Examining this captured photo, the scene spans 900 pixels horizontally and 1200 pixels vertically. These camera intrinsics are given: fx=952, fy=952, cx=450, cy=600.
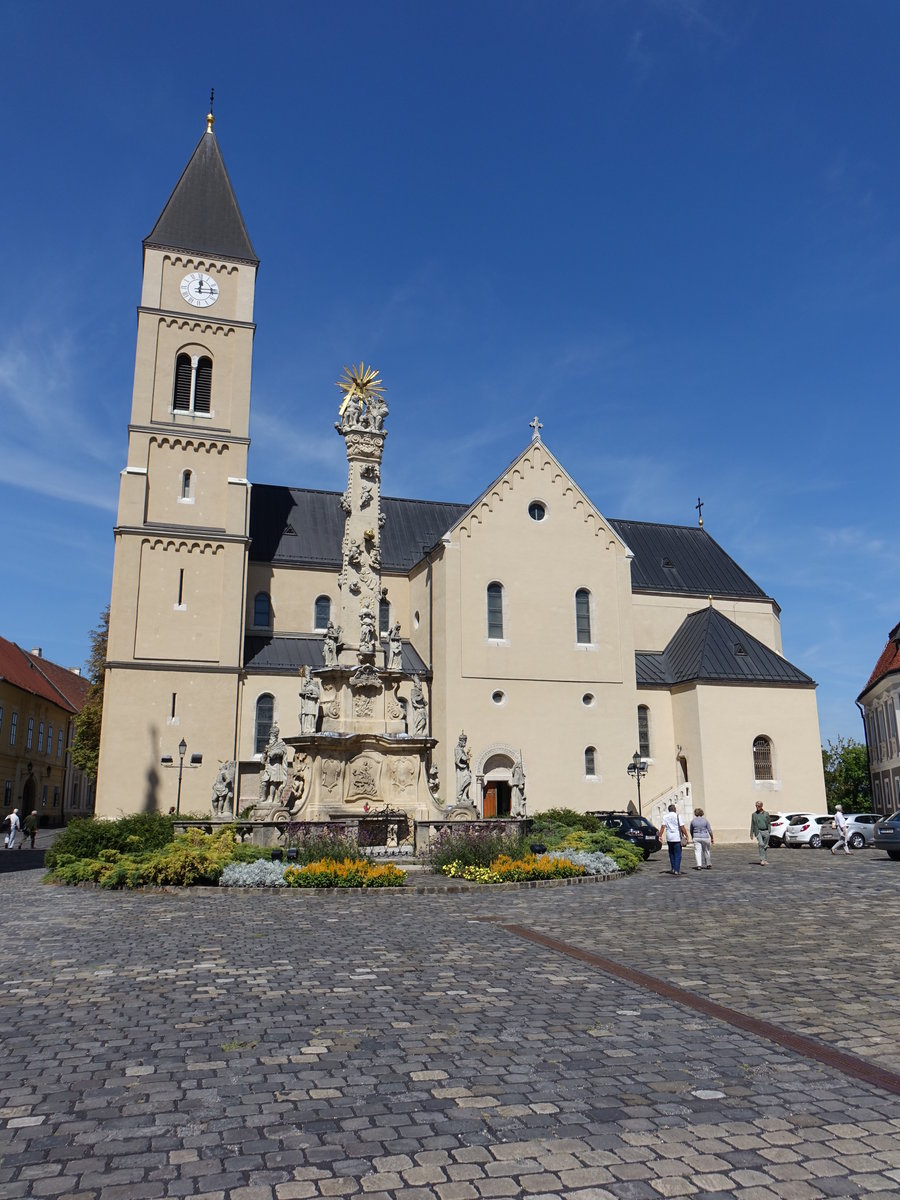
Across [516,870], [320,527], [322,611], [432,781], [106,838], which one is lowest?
[516,870]

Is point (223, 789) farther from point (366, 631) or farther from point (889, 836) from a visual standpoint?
point (889, 836)

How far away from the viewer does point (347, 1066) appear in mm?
6383

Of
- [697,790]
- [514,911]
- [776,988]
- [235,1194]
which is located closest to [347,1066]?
[235,1194]

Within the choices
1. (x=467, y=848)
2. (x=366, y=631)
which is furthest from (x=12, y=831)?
(x=467, y=848)

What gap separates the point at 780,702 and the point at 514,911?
30.1m

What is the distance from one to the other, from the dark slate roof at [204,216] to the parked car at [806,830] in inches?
1323

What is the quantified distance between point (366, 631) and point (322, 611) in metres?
17.6

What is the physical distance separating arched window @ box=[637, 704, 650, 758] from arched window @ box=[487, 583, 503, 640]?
770cm

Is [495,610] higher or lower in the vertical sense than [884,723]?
higher

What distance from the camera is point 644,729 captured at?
43.1 meters

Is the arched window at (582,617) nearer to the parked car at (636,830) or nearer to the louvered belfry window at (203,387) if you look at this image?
the parked car at (636,830)

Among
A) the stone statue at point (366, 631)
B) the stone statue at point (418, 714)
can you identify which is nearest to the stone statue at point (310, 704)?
the stone statue at point (366, 631)

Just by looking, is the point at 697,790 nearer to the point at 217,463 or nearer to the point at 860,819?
the point at 860,819

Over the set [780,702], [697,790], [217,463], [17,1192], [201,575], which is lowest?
[17,1192]
